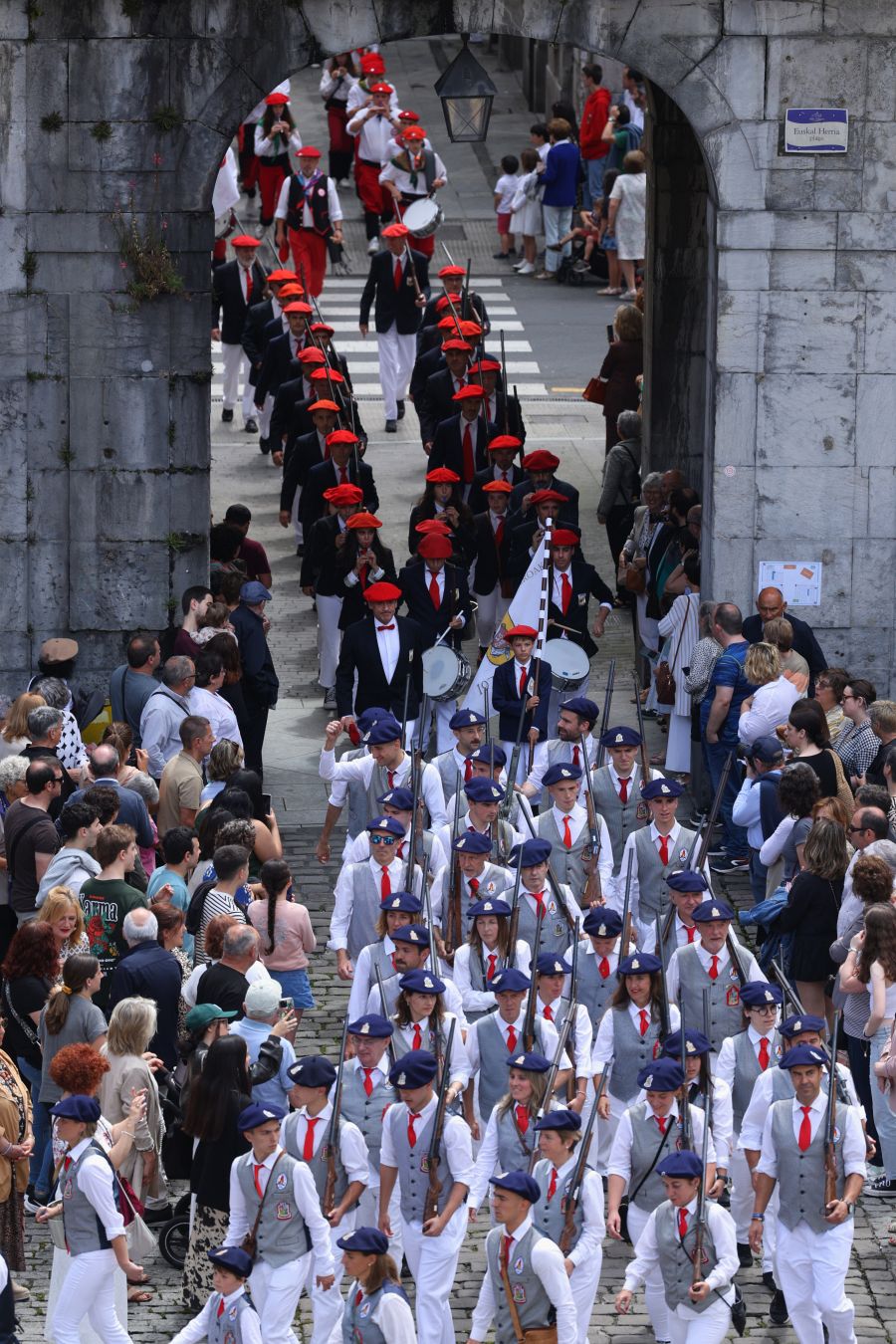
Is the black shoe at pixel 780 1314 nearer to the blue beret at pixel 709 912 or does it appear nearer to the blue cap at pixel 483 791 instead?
the blue beret at pixel 709 912

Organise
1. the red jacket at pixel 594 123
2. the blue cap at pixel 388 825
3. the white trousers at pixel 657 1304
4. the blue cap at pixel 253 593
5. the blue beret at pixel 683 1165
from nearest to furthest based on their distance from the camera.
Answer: the blue beret at pixel 683 1165, the white trousers at pixel 657 1304, the blue cap at pixel 388 825, the blue cap at pixel 253 593, the red jacket at pixel 594 123

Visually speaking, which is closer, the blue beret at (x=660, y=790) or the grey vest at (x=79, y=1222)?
the grey vest at (x=79, y=1222)

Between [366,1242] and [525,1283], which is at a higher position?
[366,1242]

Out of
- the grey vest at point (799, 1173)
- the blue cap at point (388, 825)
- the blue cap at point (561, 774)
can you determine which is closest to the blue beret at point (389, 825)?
the blue cap at point (388, 825)

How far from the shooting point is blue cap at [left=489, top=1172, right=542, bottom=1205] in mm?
10734

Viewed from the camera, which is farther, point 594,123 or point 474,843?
point 594,123

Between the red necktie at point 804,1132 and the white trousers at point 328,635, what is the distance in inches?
309

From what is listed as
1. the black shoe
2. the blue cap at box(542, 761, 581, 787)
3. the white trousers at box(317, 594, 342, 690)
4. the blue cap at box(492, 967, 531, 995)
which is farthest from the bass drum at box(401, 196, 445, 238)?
the black shoe

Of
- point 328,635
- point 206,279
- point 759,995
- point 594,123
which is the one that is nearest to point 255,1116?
point 759,995

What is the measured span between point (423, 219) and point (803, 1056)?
15834 millimetres

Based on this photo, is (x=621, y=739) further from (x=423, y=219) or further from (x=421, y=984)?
(x=423, y=219)

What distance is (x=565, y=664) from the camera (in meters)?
16.8

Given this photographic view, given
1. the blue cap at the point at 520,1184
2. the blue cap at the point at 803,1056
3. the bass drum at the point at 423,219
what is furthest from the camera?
the bass drum at the point at 423,219

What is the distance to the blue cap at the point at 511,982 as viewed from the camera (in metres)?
12.2
